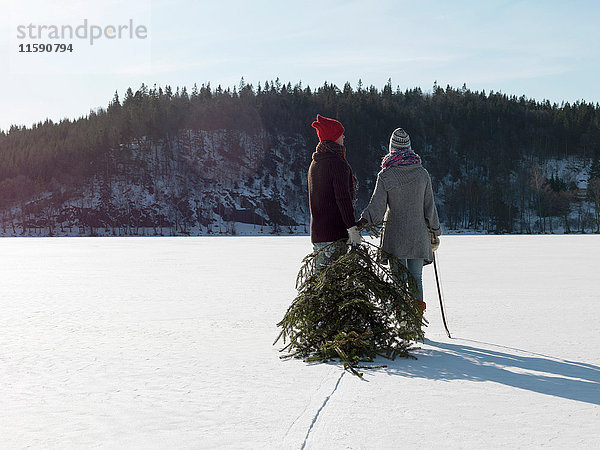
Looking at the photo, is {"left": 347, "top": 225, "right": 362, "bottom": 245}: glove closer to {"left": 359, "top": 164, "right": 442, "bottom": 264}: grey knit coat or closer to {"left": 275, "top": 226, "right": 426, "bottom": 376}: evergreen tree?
{"left": 275, "top": 226, "right": 426, "bottom": 376}: evergreen tree

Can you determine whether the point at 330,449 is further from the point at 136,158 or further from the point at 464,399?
the point at 136,158

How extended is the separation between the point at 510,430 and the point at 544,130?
477 feet

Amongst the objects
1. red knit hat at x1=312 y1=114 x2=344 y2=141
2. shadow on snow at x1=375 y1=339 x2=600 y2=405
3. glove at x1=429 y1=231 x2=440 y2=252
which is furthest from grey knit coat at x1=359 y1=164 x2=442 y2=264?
shadow on snow at x1=375 y1=339 x2=600 y2=405

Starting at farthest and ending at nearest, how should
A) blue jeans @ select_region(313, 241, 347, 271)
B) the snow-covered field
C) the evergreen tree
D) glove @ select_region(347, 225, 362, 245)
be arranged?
1. blue jeans @ select_region(313, 241, 347, 271)
2. glove @ select_region(347, 225, 362, 245)
3. the evergreen tree
4. the snow-covered field

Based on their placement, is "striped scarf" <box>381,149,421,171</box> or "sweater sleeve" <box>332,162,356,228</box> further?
"striped scarf" <box>381,149,421,171</box>

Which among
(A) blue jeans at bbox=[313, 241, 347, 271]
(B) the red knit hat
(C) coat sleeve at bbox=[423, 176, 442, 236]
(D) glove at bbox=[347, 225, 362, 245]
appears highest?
(B) the red knit hat

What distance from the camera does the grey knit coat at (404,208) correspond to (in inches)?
214

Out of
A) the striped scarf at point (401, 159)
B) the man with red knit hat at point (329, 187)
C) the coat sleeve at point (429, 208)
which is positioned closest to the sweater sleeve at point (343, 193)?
the man with red knit hat at point (329, 187)

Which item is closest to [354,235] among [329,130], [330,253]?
[330,253]

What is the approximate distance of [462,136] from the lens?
13025cm

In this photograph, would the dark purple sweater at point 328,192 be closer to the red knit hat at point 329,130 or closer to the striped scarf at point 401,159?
the red knit hat at point 329,130

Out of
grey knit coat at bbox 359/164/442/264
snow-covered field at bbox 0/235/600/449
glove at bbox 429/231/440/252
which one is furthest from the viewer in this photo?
glove at bbox 429/231/440/252

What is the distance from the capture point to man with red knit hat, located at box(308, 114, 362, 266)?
5.35 metres

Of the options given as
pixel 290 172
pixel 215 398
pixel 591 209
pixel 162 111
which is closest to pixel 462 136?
pixel 591 209
